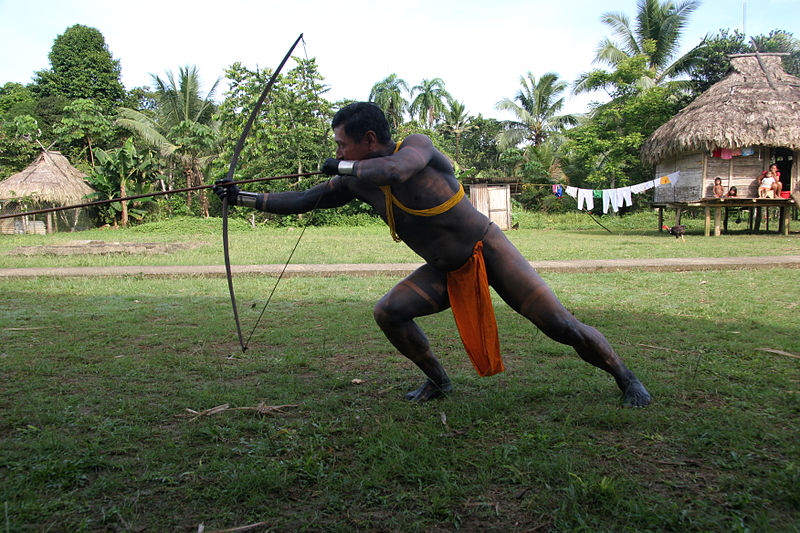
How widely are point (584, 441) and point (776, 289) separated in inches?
242

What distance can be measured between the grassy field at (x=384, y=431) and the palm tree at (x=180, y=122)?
21.5m

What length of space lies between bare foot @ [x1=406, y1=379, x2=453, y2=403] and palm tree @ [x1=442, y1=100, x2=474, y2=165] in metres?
32.5

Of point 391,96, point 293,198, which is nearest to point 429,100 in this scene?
point 391,96

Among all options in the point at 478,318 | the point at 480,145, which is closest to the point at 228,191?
the point at 478,318

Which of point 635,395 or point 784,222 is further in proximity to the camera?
point 784,222

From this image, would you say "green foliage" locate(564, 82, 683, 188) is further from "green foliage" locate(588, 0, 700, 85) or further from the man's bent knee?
the man's bent knee

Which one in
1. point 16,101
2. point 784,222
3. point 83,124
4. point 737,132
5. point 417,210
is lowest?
point 784,222

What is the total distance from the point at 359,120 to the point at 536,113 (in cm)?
3218

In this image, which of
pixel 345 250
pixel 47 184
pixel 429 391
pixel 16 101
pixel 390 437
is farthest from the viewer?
pixel 16 101

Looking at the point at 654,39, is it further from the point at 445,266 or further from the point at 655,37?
the point at 445,266

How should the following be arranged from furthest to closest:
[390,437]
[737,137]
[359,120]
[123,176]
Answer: [123,176]
[737,137]
[359,120]
[390,437]

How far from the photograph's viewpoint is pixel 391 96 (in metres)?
33.2

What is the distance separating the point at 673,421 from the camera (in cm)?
308

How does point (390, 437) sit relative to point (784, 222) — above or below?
below
